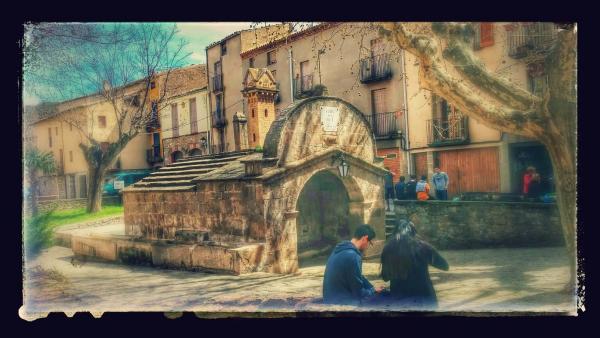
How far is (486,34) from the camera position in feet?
20.6

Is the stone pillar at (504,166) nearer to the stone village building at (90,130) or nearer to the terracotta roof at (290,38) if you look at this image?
the terracotta roof at (290,38)

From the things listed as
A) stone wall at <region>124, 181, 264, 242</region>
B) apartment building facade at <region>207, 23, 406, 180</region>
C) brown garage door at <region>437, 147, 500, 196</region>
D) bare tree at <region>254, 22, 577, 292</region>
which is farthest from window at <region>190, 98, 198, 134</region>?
brown garage door at <region>437, 147, 500, 196</region>

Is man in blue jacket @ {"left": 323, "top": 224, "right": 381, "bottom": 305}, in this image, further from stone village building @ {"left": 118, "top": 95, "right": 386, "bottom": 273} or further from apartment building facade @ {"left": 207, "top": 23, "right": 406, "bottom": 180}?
apartment building facade @ {"left": 207, "top": 23, "right": 406, "bottom": 180}

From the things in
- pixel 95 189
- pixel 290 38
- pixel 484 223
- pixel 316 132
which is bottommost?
pixel 484 223

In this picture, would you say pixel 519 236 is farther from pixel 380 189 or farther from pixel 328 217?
pixel 328 217

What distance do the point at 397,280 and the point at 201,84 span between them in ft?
13.6

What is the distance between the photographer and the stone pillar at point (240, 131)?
7160 millimetres

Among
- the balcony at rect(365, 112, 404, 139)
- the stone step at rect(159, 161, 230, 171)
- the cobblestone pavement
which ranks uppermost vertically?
the balcony at rect(365, 112, 404, 139)

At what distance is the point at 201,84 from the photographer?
23.3ft

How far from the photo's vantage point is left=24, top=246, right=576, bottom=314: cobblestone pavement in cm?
621

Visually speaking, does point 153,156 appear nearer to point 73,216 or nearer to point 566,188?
point 73,216

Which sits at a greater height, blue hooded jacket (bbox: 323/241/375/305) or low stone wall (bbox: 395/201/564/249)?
low stone wall (bbox: 395/201/564/249)

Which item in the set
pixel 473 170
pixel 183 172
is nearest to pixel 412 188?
pixel 473 170

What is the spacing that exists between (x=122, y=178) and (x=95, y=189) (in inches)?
17.4
